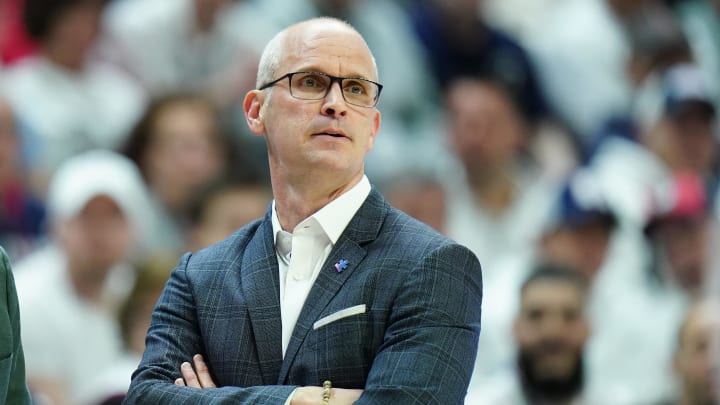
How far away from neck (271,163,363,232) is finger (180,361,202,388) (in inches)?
17.2

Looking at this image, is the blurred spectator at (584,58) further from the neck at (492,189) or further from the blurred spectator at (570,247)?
the blurred spectator at (570,247)

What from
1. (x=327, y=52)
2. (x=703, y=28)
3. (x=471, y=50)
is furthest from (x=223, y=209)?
(x=703, y=28)

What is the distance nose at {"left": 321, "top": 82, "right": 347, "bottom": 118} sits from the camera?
352 centimetres

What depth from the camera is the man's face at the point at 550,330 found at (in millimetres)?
6938

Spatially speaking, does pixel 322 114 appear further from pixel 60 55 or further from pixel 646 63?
pixel 646 63

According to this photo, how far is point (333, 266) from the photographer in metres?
3.55

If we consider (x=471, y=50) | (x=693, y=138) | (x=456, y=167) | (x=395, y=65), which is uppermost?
(x=471, y=50)

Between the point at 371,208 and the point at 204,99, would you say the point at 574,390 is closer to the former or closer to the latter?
the point at 204,99

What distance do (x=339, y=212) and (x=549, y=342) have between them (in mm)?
3543

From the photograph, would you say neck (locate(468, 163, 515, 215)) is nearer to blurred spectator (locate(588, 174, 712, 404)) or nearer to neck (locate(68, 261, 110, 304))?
blurred spectator (locate(588, 174, 712, 404))

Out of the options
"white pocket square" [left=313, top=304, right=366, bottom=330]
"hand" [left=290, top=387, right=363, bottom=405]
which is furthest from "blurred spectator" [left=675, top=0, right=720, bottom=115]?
"hand" [left=290, top=387, right=363, bottom=405]

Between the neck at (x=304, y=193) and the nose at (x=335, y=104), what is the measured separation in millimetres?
152

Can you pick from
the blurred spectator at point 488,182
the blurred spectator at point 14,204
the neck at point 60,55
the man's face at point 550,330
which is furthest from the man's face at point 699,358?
the neck at point 60,55

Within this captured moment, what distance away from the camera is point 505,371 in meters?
7.08
